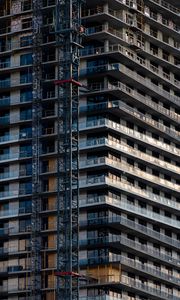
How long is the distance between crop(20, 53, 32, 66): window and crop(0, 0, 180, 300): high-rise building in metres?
0.19

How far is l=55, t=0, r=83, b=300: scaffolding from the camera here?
165750 mm

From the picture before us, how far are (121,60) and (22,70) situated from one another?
13.3 meters

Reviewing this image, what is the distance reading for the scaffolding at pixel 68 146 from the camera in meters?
166

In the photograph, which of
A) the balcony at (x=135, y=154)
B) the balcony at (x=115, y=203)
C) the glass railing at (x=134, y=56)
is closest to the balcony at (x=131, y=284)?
the balcony at (x=115, y=203)

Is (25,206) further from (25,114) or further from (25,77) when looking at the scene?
(25,77)

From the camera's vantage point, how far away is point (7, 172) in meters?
177

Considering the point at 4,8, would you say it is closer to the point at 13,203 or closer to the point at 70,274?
the point at 13,203

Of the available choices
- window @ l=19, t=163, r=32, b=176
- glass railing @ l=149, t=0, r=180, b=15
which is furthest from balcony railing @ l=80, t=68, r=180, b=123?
window @ l=19, t=163, r=32, b=176

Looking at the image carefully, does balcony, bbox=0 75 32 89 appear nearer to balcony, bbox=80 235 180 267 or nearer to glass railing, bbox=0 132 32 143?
glass railing, bbox=0 132 32 143

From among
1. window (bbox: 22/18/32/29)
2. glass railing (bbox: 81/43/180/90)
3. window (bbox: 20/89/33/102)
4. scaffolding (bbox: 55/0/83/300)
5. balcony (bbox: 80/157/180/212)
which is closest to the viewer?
scaffolding (bbox: 55/0/83/300)

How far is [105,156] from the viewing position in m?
171

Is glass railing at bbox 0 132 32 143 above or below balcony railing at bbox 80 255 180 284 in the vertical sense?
above

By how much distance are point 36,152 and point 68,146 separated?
581 centimetres

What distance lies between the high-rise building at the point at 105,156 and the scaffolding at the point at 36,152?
717mm
